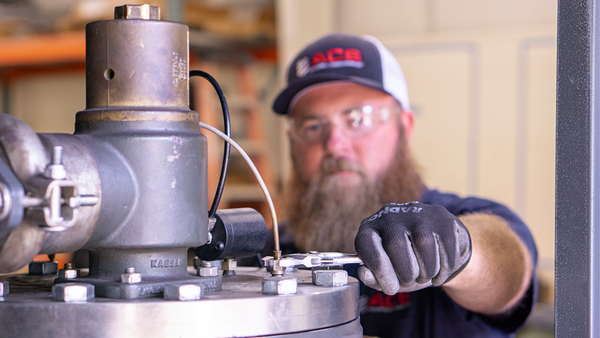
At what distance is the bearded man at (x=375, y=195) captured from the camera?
1.36 metres

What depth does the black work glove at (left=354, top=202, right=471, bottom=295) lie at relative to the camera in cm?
75

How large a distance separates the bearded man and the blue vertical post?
0.44 m

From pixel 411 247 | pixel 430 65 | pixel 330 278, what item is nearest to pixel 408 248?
pixel 411 247

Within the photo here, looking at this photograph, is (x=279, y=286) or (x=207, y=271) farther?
(x=207, y=271)

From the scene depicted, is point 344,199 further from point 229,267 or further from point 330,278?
point 330,278

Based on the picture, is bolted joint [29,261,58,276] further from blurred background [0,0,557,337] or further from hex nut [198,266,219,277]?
blurred background [0,0,557,337]

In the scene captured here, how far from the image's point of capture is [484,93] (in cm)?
346

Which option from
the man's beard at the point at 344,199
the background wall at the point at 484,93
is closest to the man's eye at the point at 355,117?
the man's beard at the point at 344,199

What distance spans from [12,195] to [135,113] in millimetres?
176

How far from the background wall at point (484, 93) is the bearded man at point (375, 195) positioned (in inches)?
55.8

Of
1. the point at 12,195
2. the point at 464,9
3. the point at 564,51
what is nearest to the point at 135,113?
the point at 12,195

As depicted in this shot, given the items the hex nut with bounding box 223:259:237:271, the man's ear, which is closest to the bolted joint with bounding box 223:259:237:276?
the hex nut with bounding box 223:259:237:271

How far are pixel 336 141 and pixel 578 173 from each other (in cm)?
130

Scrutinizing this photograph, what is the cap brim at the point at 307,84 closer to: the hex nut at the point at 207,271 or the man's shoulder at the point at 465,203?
the man's shoulder at the point at 465,203
